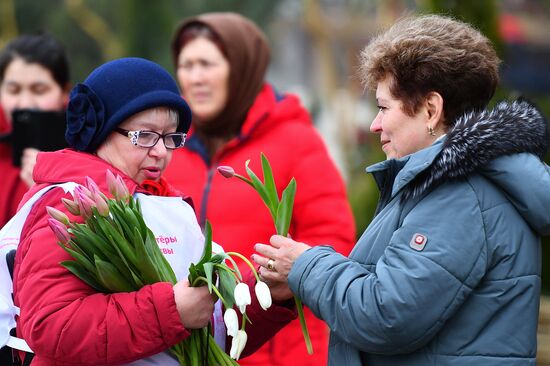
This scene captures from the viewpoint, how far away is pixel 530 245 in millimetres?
2668

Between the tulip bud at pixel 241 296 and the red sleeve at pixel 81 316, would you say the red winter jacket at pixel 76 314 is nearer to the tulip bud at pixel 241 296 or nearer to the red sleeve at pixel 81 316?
the red sleeve at pixel 81 316

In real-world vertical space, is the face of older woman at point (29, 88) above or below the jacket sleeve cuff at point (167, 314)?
above

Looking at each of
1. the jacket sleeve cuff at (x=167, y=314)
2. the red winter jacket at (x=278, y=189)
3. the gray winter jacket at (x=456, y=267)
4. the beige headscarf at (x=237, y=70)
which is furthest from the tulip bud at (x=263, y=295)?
the beige headscarf at (x=237, y=70)

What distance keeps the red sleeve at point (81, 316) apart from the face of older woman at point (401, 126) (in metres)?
0.75

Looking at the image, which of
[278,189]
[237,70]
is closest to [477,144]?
[278,189]

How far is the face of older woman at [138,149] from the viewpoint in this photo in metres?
2.87

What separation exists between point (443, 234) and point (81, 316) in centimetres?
95

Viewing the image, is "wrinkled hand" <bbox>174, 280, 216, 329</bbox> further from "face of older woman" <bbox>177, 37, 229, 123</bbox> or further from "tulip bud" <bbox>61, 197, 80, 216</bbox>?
"face of older woman" <bbox>177, 37, 229, 123</bbox>

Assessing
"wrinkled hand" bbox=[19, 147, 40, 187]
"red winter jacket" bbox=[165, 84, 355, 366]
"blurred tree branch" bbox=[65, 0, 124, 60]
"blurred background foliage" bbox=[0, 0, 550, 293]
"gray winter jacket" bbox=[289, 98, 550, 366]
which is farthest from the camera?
"blurred tree branch" bbox=[65, 0, 124, 60]

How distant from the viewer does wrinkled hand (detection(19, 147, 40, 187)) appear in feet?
14.8

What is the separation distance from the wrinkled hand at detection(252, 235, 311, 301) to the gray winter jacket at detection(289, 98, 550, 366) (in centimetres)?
10

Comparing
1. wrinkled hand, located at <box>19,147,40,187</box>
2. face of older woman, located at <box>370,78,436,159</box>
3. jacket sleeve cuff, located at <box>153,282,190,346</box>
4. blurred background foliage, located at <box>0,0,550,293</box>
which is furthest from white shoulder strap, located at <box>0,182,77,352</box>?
blurred background foliage, located at <box>0,0,550,293</box>

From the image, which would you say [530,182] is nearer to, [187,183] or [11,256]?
[11,256]

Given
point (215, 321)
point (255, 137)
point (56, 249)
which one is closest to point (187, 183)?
point (255, 137)
